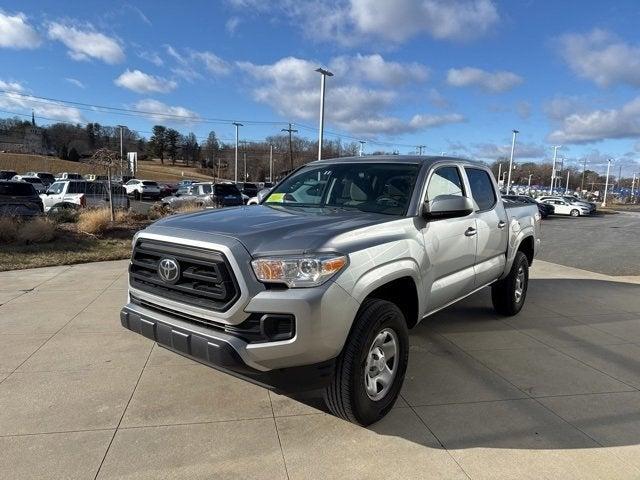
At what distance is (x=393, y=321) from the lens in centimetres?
328

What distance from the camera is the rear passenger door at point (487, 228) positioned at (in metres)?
4.85

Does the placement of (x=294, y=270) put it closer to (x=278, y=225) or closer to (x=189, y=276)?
(x=278, y=225)

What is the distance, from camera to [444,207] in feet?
11.9

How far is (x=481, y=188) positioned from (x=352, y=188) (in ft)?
5.80

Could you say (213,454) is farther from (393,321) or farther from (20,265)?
(20,265)

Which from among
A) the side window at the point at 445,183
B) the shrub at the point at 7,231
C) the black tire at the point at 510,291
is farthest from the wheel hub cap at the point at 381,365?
the shrub at the point at 7,231

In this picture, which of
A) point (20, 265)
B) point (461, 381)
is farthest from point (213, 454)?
point (20, 265)

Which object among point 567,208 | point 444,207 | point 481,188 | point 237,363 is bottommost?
point 567,208

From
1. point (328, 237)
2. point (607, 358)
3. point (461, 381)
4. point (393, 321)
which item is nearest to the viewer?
point (328, 237)

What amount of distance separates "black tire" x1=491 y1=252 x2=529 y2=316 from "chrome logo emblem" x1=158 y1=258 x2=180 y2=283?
13.4 ft

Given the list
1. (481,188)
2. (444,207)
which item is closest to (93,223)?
(481,188)

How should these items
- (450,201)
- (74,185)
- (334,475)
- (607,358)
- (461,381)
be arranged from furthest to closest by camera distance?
1. (74,185)
2. (607,358)
3. (461,381)
4. (450,201)
5. (334,475)

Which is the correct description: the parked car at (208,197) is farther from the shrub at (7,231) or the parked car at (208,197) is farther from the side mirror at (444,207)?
the side mirror at (444,207)

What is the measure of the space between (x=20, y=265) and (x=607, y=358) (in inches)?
352
